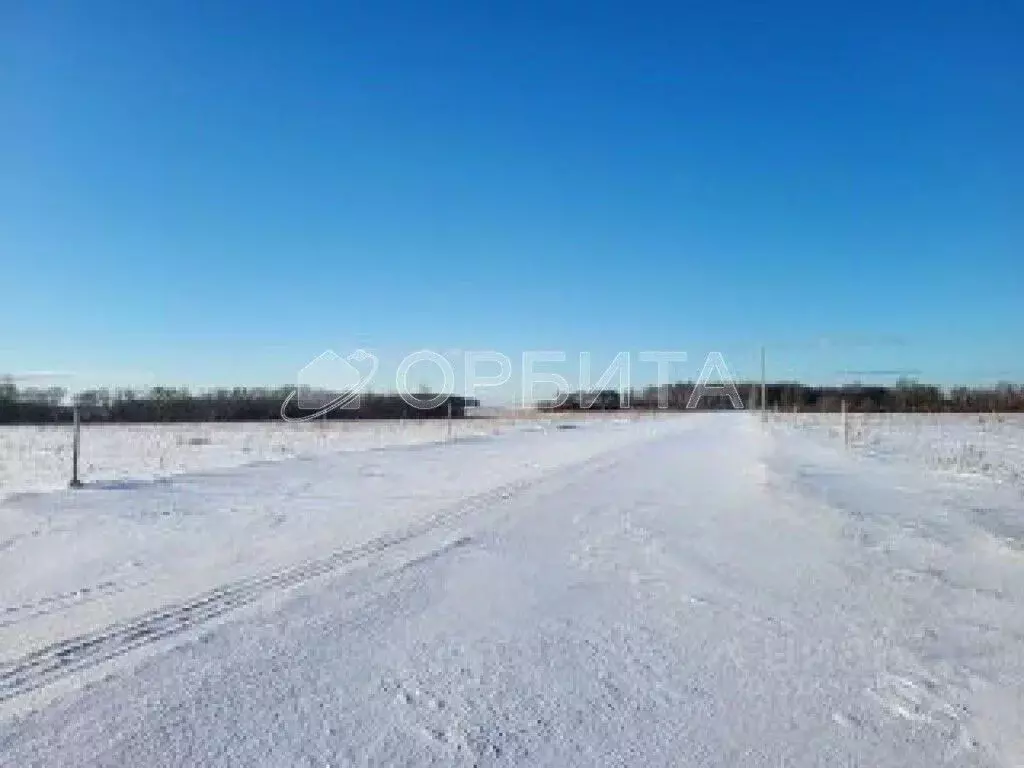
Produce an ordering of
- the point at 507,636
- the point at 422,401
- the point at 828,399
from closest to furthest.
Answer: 1. the point at 507,636
2. the point at 422,401
3. the point at 828,399

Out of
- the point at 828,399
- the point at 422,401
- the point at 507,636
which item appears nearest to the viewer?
the point at 507,636

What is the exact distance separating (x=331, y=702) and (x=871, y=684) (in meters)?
2.10

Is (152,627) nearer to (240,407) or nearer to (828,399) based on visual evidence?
(240,407)

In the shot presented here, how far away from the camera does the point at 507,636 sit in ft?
11.5

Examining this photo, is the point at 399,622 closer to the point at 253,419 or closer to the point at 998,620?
the point at 998,620

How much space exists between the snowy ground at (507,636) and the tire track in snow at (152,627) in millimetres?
18

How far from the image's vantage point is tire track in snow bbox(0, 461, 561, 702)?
2.89 meters

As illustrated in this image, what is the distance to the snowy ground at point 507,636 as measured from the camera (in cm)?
244

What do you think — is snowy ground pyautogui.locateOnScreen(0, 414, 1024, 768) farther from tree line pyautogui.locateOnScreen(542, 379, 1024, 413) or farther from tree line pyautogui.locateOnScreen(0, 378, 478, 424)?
tree line pyautogui.locateOnScreen(542, 379, 1024, 413)

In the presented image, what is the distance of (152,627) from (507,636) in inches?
66.4

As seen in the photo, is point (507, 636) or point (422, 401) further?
point (422, 401)

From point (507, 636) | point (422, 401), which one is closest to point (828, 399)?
point (422, 401)

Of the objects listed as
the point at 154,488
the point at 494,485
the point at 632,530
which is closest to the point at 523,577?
the point at 632,530

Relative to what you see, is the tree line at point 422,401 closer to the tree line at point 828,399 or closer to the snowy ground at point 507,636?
the tree line at point 828,399
